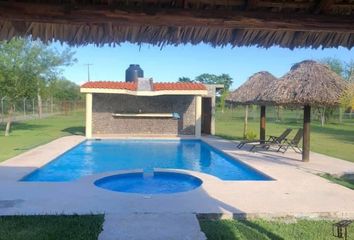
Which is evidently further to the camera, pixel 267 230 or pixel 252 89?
pixel 252 89

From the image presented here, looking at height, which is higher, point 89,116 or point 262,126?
point 89,116

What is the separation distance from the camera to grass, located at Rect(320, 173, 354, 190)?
9.34 m

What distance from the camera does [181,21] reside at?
3.66m

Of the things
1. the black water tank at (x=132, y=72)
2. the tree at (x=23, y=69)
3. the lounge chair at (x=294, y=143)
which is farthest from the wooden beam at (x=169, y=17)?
the black water tank at (x=132, y=72)

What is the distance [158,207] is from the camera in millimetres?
6621

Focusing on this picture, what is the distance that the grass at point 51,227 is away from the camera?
17.1 ft

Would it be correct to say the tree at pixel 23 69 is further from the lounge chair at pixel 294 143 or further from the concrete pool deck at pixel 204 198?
the lounge chair at pixel 294 143

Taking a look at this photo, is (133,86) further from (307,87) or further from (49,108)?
(49,108)

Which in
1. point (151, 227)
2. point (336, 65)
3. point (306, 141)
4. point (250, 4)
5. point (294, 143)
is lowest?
point (151, 227)

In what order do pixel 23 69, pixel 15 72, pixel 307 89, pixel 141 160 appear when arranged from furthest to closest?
1. pixel 23 69
2. pixel 15 72
3. pixel 141 160
4. pixel 307 89

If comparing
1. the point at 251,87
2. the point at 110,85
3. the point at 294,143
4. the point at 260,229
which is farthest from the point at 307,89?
the point at 110,85

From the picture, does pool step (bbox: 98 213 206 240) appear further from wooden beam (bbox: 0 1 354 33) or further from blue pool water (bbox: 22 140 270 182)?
blue pool water (bbox: 22 140 270 182)

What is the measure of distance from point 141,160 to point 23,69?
9.66 metres

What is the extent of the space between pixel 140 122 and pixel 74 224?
55.3ft
